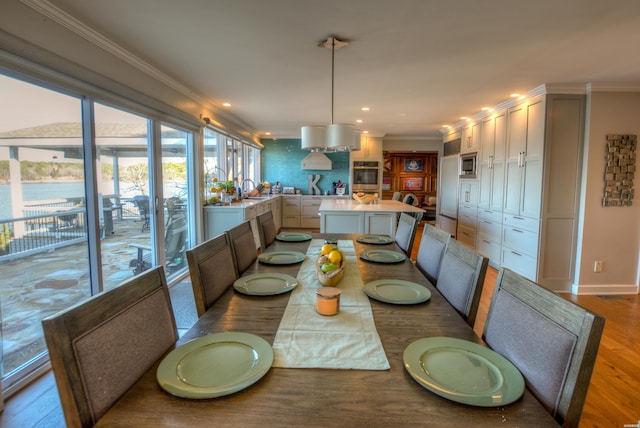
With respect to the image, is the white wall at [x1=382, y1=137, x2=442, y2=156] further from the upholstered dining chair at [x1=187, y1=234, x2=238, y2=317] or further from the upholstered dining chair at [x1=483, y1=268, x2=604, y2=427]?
the upholstered dining chair at [x1=483, y1=268, x2=604, y2=427]

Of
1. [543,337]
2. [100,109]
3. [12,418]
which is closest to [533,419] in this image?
[543,337]

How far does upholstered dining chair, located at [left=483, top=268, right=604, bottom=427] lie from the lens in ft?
2.53

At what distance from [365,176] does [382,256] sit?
578 centimetres

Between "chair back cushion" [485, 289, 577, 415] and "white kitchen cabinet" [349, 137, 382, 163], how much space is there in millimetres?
6644

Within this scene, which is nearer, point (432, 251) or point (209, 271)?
point (209, 271)

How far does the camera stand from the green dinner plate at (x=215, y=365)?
77 centimetres

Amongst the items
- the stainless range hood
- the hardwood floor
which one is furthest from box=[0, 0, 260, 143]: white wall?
the stainless range hood

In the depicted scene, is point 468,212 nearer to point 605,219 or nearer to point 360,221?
point 605,219

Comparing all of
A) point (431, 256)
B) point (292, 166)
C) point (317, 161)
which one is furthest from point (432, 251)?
point (292, 166)

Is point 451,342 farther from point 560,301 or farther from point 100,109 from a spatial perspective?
point 100,109

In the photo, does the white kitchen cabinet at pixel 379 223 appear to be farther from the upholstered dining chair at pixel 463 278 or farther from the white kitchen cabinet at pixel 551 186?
the upholstered dining chair at pixel 463 278

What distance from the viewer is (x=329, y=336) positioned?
41.1 inches

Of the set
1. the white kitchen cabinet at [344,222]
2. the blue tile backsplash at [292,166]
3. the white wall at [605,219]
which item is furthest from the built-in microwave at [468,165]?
the blue tile backsplash at [292,166]

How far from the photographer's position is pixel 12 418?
164 cm
